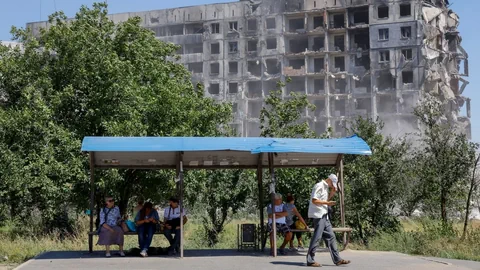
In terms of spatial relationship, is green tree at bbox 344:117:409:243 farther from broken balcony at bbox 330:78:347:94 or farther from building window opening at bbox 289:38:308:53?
building window opening at bbox 289:38:308:53

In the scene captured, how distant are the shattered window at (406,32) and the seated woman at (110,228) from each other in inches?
2930

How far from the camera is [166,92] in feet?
86.2

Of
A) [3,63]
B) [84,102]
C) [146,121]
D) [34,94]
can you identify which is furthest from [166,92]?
[3,63]

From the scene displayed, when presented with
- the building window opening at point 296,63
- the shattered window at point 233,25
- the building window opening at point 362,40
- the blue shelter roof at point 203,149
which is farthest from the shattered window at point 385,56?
the blue shelter roof at point 203,149

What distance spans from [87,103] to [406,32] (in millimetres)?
66689

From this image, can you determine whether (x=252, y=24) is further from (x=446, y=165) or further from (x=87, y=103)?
(x=446, y=165)

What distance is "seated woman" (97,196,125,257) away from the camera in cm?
1625

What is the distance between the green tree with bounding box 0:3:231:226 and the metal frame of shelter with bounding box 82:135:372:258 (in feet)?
19.6

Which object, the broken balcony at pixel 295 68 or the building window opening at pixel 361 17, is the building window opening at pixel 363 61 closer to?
the building window opening at pixel 361 17

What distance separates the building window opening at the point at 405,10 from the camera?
85438 mm

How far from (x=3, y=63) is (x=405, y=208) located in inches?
672

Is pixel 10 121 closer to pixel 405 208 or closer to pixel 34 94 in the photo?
pixel 34 94

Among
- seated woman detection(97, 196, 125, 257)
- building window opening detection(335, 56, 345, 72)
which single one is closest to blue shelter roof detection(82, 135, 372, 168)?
seated woman detection(97, 196, 125, 257)

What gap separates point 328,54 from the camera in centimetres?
9038
